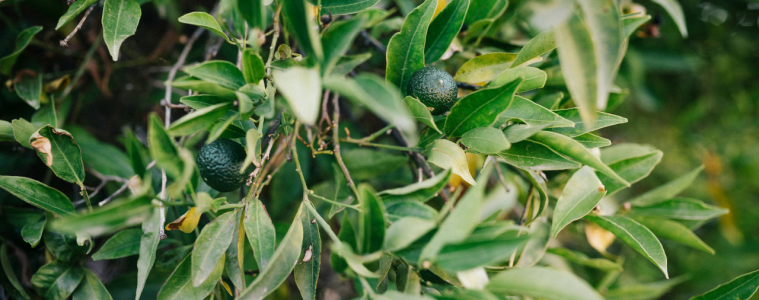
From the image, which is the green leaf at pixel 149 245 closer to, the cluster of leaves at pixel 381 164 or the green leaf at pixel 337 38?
the cluster of leaves at pixel 381 164

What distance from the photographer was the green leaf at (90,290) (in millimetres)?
717

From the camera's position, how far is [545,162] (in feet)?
1.92

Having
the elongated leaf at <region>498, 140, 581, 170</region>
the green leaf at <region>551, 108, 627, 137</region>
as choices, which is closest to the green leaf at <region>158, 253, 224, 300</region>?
the elongated leaf at <region>498, 140, 581, 170</region>

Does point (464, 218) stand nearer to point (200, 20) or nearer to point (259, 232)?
point (259, 232)

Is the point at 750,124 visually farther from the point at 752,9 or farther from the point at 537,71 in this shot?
the point at 537,71

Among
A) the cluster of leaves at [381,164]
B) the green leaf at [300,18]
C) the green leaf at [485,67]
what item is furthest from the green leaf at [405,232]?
the green leaf at [485,67]

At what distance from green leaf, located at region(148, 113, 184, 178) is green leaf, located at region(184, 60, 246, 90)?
0.29 feet

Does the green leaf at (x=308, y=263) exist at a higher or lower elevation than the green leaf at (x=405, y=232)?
lower

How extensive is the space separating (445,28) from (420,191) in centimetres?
31

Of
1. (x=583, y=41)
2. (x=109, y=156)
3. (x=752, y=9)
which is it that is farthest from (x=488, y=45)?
(x=752, y=9)

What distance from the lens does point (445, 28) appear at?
69cm

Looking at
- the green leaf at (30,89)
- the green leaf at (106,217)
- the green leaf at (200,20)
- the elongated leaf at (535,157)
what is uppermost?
the green leaf at (200,20)

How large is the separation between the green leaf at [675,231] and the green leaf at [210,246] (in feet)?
2.82

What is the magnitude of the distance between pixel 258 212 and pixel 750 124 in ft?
→ 7.17
